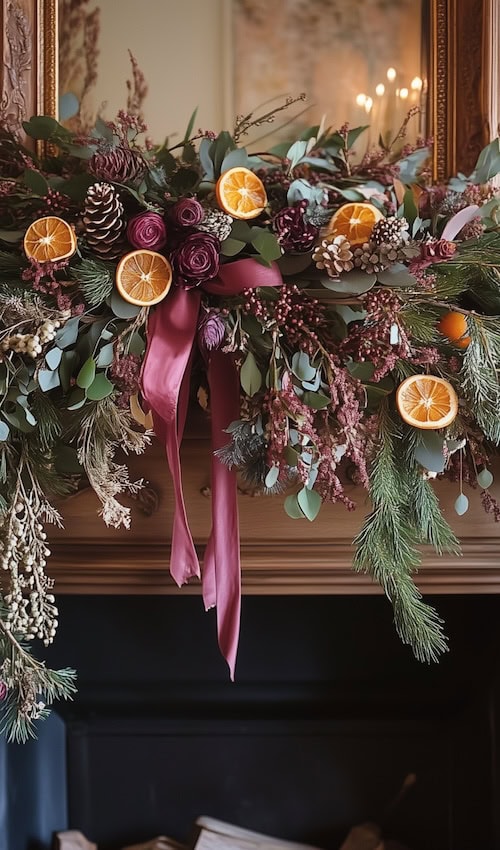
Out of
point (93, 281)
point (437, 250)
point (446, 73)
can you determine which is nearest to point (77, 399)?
point (93, 281)

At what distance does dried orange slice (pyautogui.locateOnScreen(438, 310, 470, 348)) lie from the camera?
929mm

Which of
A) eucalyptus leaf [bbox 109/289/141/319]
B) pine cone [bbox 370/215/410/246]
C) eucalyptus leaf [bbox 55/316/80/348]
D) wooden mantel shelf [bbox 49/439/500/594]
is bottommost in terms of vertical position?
wooden mantel shelf [bbox 49/439/500/594]

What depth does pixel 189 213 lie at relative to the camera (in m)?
0.90

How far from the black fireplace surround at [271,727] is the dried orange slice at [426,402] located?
22.8 inches

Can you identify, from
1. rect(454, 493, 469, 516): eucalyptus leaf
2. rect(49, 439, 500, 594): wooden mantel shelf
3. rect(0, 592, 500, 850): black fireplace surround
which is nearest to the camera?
rect(454, 493, 469, 516): eucalyptus leaf

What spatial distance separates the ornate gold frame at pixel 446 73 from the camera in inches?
45.1

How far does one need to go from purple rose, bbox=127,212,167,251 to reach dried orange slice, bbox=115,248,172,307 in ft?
0.04

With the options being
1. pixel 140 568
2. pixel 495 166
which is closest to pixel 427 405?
pixel 495 166

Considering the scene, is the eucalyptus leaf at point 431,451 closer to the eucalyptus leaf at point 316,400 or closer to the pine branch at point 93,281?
the eucalyptus leaf at point 316,400

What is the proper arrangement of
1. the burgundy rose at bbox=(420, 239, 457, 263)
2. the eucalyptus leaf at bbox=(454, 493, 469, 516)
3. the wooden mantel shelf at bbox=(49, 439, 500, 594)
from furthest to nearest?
the wooden mantel shelf at bbox=(49, 439, 500, 594) → the eucalyptus leaf at bbox=(454, 493, 469, 516) → the burgundy rose at bbox=(420, 239, 457, 263)

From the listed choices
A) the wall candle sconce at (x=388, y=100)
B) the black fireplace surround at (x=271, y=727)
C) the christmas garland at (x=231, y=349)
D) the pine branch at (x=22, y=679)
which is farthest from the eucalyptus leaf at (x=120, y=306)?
the black fireplace surround at (x=271, y=727)

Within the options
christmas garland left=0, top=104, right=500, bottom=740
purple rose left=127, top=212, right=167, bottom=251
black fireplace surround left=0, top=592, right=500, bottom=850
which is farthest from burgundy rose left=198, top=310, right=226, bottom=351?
black fireplace surround left=0, top=592, right=500, bottom=850

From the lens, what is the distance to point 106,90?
118cm

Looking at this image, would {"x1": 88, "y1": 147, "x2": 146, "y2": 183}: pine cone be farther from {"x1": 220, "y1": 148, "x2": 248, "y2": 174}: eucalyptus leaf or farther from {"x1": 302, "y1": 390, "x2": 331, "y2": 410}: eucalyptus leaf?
{"x1": 302, "y1": 390, "x2": 331, "y2": 410}: eucalyptus leaf
